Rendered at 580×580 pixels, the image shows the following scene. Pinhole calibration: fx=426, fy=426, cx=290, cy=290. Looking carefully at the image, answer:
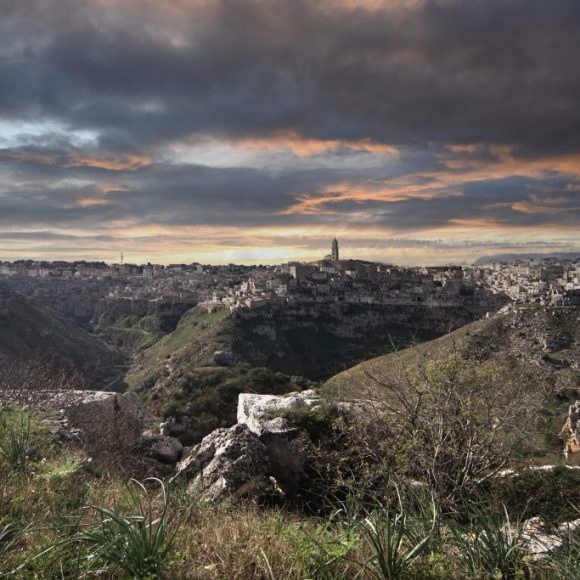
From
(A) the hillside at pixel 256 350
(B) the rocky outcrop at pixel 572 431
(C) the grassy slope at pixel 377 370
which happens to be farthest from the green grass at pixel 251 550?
(B) the rocky outcrop at pixel 572 431

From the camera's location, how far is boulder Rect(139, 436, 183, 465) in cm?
1252

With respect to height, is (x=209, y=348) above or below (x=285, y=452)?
below

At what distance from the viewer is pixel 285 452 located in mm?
10562

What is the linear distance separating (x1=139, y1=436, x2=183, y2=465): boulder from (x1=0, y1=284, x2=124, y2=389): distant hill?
2923 inches

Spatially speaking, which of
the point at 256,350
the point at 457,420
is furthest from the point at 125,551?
the point at 256,350

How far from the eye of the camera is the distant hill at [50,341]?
8612 cm

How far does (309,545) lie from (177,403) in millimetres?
41077

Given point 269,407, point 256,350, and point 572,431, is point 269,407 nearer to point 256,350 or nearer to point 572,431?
point 572,431

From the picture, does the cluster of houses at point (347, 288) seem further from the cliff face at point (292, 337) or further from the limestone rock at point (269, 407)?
the limestone rock at point (269, 407)

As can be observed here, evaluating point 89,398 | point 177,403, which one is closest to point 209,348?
point 177,403

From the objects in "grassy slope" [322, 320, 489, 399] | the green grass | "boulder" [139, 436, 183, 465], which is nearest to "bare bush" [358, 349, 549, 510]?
"grassy slope" [322, 320, 489, 399]

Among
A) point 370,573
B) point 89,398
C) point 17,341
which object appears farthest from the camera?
point 17,341

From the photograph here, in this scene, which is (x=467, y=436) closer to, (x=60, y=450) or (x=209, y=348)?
(x=60, y=450)

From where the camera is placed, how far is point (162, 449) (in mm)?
12938
